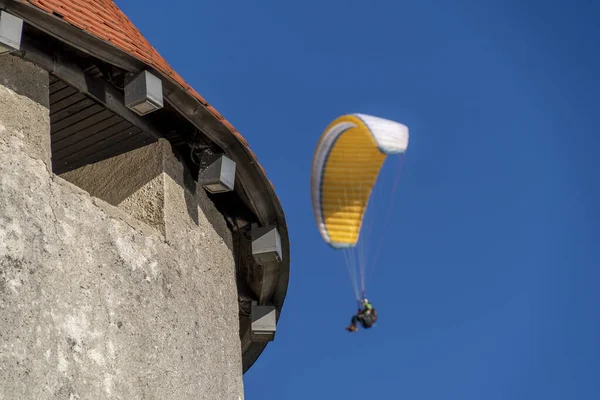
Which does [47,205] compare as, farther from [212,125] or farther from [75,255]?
[212,125]

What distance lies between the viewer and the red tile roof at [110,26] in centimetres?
575

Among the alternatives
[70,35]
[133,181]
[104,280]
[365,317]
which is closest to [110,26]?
[70,35]

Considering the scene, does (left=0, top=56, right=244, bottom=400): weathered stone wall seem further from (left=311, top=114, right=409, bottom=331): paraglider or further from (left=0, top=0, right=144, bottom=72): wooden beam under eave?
(left=311, top=114, right=409, bottom=331): paraglider

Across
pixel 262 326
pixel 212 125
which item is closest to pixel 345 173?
pixel 262 326

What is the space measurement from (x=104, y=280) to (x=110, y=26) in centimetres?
137

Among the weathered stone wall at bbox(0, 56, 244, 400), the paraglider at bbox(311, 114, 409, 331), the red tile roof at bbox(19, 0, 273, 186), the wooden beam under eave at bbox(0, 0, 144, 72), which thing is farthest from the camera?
the paraglider at bbox(311, 114, 409, 331)

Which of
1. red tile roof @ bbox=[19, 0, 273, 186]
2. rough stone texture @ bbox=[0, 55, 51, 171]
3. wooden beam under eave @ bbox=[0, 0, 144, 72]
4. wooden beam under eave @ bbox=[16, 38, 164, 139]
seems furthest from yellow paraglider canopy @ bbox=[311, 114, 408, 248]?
rough stone texture @ bbox=[0, 55, 51, 171]

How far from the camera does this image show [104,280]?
18.4ft

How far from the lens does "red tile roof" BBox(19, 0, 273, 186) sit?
18.9ft

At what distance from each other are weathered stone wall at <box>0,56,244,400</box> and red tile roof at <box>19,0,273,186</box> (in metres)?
0.29

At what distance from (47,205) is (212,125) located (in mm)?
1341

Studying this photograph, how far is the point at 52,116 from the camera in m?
6.48

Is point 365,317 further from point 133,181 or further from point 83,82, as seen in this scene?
point 83,82

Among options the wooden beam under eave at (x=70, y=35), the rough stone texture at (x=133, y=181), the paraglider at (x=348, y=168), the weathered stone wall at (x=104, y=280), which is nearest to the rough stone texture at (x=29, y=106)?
the weathered stone wall at (x=104, y=280)
